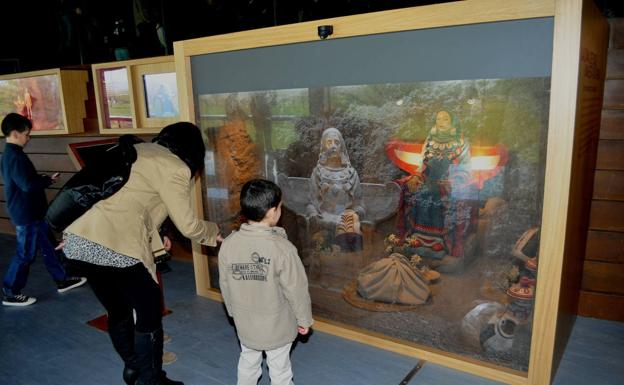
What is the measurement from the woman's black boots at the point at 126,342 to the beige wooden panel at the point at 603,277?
303 cm

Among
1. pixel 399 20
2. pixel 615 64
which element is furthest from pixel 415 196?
pixel 615 64

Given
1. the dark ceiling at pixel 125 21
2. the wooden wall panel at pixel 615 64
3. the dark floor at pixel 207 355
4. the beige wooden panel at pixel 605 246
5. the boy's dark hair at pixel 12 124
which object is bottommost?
the dark floor at pixel 207 355

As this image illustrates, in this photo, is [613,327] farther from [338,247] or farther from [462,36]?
[462,36]

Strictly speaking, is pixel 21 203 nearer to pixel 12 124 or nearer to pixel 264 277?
pixel 12 124

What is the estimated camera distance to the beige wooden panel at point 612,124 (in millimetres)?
3041

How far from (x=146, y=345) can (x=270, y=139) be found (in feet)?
5.21

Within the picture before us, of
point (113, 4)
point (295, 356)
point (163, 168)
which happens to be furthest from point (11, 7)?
point (295, 356)

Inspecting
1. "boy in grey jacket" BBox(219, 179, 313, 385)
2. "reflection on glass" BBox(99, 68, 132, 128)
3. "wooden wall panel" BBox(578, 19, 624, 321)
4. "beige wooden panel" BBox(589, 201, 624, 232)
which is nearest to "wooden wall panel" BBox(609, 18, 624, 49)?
"wooden wall panel" BBox(578, 19, 624, 321)

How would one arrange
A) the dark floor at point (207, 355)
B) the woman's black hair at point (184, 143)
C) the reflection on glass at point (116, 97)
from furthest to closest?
the reflection on glass at point (116, 97), the dark floor at point (207, 355), the woman's black hair at point (184, 143)

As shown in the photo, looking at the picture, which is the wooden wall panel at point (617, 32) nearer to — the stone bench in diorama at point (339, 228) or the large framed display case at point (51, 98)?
the stone bench in diorama at point (339, 228)

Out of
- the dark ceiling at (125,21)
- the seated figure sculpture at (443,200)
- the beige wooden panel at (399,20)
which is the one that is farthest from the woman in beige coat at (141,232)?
the dark ceiling at (125,21)

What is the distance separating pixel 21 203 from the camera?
3.89 meters

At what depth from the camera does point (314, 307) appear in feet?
11.1

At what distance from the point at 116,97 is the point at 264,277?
3.18 m
